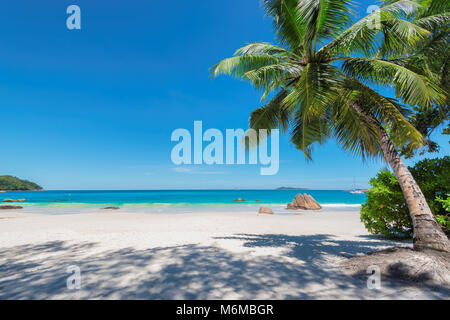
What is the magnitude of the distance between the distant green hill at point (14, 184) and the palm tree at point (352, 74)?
177 m

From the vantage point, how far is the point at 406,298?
2.94 metres

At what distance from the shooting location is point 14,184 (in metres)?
130

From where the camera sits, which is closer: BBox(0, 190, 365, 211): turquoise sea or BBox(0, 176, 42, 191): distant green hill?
BBox(0, 190, 365, 211): turquoise sea

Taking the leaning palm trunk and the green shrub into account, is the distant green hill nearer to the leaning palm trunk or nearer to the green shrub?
the green shrub

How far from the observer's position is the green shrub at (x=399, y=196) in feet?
19.3

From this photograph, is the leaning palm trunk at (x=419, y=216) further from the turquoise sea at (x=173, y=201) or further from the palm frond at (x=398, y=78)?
the turquoise sea at (x=173, y=201)

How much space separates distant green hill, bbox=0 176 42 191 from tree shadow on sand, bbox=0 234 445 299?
568ft

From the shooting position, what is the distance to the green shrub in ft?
19.3

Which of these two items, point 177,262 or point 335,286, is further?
point 177,262

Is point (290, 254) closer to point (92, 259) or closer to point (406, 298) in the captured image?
point (406, 298)

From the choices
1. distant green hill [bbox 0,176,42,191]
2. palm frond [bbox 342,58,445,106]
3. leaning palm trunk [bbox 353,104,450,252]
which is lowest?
distant green hill [bbox 0,176,42,191]

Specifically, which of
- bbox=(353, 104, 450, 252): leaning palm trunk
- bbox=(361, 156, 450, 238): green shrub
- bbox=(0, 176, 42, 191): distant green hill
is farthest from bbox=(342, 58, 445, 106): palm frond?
bbox=(0, 176, 42, 191): distant green hill
